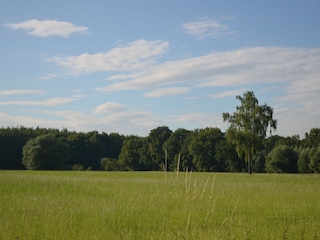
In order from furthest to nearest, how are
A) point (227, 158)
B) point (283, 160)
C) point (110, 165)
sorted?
point (110, 165), point (227, 158), point (283, 160)

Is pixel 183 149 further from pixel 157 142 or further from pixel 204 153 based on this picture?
pixel 157 142

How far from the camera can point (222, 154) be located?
264ft

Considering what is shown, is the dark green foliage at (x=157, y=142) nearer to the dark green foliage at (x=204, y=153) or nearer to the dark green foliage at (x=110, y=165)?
the dark green foliage at (x=204, y=153)

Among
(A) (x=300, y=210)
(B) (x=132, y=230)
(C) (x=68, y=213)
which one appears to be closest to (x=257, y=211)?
(A) (x=300, y=210)

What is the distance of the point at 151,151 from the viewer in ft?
303

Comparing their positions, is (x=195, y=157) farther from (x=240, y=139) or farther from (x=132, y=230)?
(x=132, y=230)

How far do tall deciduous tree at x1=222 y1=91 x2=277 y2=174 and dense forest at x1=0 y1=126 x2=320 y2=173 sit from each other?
2013 cm

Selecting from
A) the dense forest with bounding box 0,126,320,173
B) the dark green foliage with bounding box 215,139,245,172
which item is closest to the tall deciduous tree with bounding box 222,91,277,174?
the dense forest with bounding box 0,126,320,173

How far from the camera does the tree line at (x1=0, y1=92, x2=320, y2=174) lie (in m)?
47.6

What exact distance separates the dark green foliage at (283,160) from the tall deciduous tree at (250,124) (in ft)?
79.6

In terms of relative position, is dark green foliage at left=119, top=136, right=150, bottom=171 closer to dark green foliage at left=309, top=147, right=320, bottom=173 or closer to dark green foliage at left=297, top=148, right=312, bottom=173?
dark green foliage at left=297, top=148, right=312, bottom=173

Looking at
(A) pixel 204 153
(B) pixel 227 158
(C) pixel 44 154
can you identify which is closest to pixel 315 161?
(B) pixel 227 158

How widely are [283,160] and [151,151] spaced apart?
33766 millimetres

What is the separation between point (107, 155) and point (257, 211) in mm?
93097
